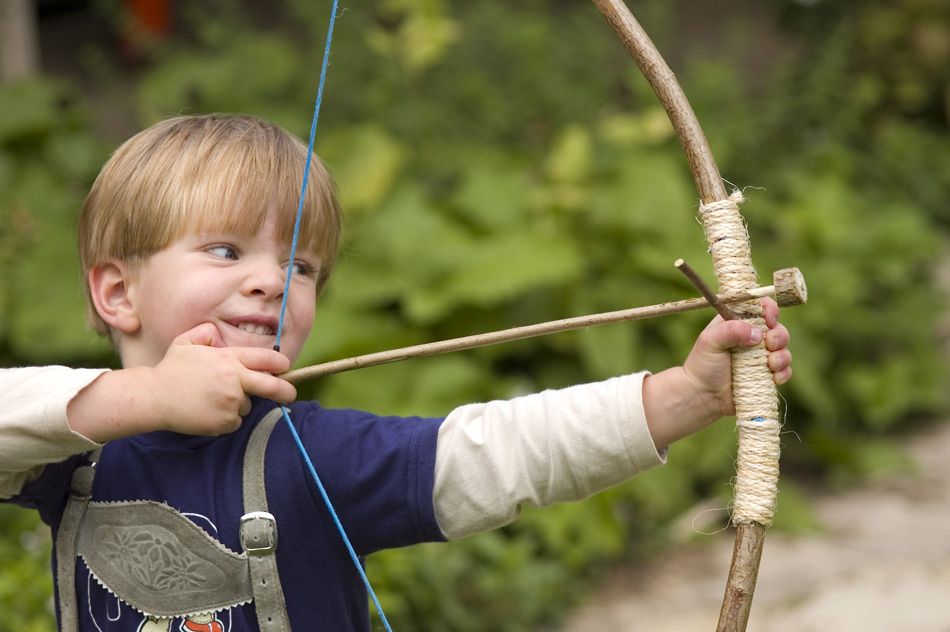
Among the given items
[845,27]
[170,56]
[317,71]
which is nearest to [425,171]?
[317,71]

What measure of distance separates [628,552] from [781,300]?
2375mm

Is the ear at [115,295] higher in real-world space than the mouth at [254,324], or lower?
higher

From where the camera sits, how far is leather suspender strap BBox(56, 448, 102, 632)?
1342 millimetres

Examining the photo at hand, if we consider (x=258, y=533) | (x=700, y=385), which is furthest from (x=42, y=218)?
(x=700, y=385)

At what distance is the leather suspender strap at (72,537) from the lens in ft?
4.40

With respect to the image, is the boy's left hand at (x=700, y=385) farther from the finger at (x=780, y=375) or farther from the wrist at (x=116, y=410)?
the wrist at (x=116, y=410)

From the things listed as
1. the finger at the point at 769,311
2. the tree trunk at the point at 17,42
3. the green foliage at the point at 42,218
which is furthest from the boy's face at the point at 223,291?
the tree trunk at the point at 17,42

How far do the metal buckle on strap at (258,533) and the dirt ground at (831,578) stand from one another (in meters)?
1.96

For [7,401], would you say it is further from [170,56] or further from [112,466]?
[170,56]

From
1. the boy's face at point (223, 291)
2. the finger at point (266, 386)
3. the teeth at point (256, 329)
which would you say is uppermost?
the boy's face at point (223, 291)

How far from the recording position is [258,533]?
48.7 inches

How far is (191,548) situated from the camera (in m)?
1.27

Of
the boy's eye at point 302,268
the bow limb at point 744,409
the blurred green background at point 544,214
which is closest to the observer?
the bow limb at point 744,409

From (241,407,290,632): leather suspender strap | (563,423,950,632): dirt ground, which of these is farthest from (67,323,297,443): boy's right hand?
(563,423,950,632): dirt ground
